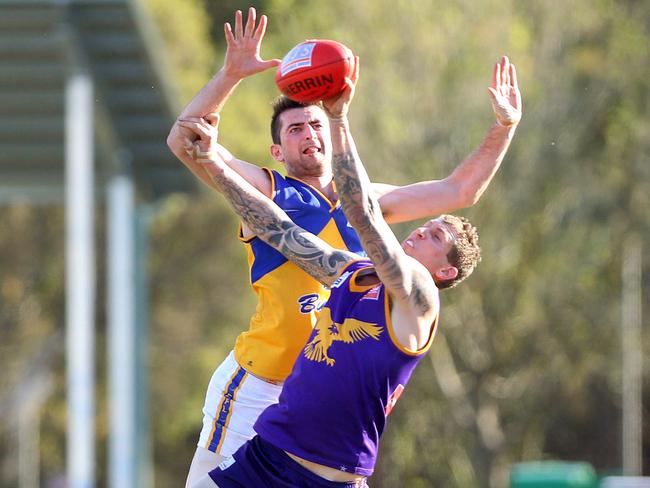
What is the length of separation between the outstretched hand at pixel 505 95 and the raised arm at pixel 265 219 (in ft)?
2.99

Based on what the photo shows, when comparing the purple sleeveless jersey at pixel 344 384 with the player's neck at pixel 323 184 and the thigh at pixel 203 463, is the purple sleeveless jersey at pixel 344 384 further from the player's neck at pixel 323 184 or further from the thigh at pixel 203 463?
the player's neck at pixel 323 184

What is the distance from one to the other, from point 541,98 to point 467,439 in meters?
6.94

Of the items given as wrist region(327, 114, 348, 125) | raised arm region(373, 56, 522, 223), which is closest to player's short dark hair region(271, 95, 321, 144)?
raised arm region(373, 56, 522, 223)

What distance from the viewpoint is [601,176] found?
28.2 m

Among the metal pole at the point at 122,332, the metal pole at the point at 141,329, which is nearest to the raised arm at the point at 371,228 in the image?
the metal pole at the point at 122,332

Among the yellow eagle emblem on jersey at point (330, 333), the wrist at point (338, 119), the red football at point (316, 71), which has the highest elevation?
the red football at point (316, 71)

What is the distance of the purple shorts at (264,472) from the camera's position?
209 inches

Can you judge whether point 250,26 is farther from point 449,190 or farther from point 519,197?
point 519,197

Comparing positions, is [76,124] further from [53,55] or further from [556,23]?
[556,23]

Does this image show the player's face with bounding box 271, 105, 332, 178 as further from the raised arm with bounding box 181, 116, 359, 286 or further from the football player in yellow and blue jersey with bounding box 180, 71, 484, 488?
the football player in yellow and blue jersey with bounding box 180, 71, 484, 488

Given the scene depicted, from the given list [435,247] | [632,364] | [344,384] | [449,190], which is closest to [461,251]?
[435,247]

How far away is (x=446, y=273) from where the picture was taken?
5.41 metres

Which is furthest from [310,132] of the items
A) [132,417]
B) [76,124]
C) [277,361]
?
[132,417]

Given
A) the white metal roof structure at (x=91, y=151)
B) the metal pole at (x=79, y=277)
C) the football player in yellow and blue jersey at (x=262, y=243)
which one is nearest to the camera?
the football player in yellow and blue jersey at (x=262, y=243)
